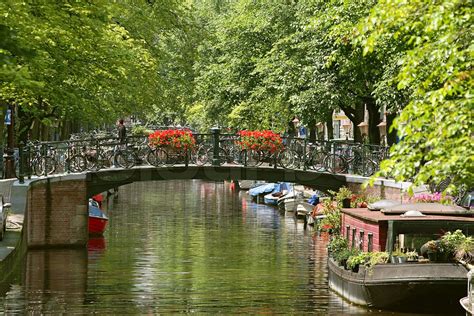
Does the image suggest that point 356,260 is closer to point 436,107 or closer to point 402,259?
point 402,259

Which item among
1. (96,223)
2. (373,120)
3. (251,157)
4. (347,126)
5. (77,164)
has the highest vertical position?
(347,126)

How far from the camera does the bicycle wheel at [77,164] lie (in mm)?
38125

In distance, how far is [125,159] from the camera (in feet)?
128

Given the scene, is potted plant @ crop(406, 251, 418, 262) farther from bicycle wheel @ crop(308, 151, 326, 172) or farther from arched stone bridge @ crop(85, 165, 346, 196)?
bicycle wheel @ crop(308, 151, 326, 172)

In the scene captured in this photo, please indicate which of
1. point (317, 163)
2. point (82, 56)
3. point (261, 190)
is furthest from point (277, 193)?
point (82, 56)

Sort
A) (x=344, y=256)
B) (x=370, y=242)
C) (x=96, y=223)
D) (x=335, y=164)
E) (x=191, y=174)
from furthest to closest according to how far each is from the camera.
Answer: (x=96, y=223) → (x=335, y=164) → (x=191, y=174) → (x=344, y=256) → (x=370, y=242)

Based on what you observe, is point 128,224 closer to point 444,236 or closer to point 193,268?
point 193,268

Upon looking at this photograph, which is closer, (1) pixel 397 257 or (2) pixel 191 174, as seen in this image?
(1) pixel 397 257

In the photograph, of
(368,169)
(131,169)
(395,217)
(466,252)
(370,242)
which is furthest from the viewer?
(368,169)

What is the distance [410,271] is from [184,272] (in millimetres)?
10428

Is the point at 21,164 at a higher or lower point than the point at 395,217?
higher

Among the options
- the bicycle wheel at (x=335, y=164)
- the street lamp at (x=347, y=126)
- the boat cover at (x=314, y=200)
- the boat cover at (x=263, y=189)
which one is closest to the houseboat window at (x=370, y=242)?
the bicycle wheel at (x=335, y=164)

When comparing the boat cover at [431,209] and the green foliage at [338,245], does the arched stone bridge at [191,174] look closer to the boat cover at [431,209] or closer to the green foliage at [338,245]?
the green foliage at [338,245]

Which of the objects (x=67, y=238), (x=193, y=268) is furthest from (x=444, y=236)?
(x=67, y=238)
